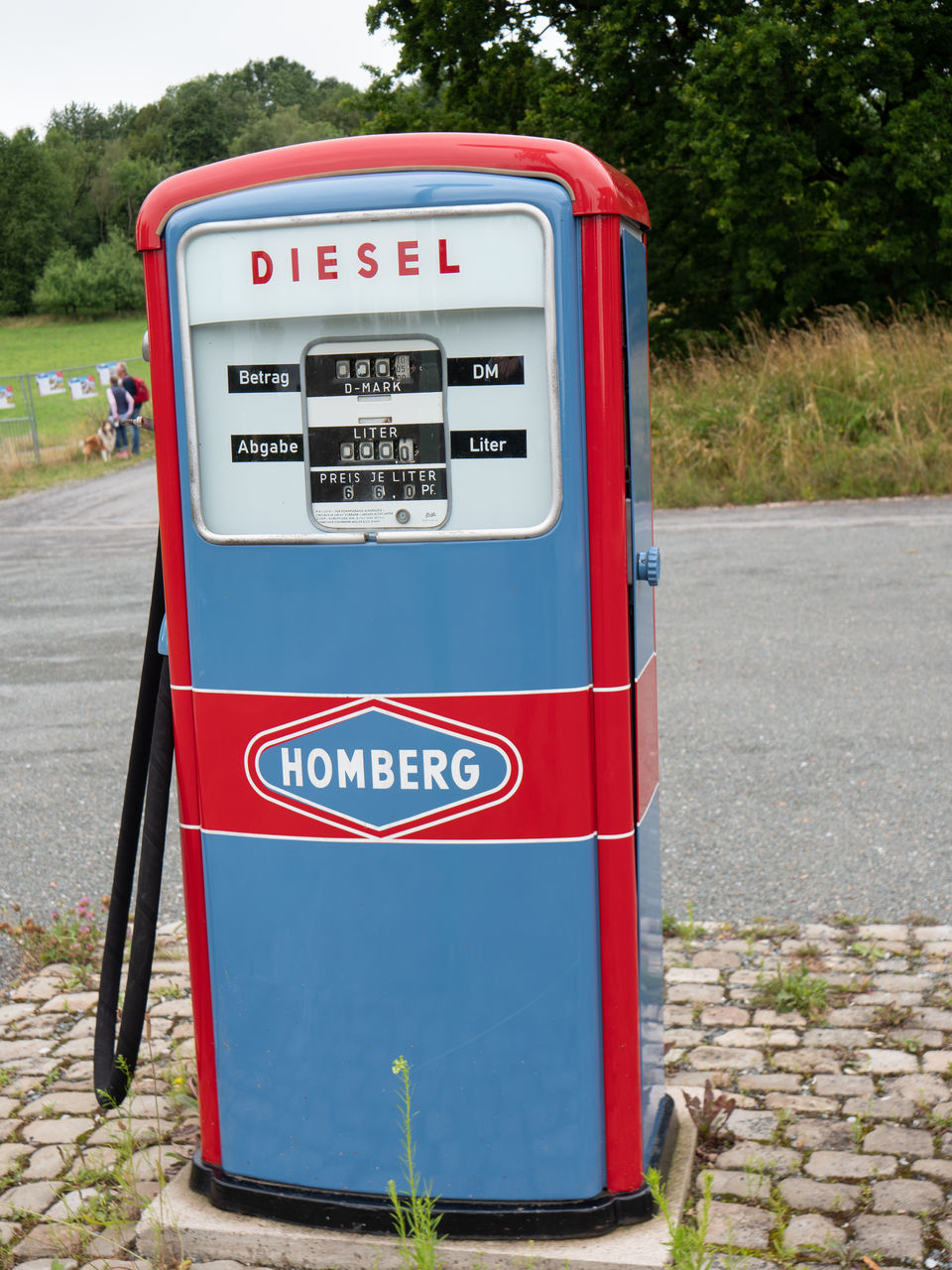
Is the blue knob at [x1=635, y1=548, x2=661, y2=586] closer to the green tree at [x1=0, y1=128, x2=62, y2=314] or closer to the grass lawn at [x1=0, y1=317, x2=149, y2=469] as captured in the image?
the grass lawn at [x1=0, y1=317, x2=149, y2=469]

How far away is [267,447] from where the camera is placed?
2.32 metres

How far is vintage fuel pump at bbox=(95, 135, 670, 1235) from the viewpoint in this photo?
2186mm

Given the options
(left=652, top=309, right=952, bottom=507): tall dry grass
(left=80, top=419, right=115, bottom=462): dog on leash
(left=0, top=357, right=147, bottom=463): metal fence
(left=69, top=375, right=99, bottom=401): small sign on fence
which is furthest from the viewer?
(left=69, top=375, right=99, bottom=401): small sign on fence

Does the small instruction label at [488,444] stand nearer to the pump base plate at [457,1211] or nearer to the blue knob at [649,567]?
the blue knob at [649,567]

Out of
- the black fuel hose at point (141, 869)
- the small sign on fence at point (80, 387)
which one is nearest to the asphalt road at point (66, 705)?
the black fuel hose at point (141, 869)

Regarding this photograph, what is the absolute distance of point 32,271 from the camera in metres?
74.9

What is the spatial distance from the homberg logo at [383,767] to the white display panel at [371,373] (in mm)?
345

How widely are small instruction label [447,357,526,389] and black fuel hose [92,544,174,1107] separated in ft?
2.51

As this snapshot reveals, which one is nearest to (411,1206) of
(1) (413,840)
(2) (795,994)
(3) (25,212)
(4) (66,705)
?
(1) (413,840)

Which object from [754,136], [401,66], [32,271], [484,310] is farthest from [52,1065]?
[32,271]

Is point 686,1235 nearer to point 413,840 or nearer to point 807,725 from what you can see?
point 413,840

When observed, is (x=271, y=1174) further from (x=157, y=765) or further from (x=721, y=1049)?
(x=721, y=1049)

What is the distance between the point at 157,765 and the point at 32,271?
262 ft

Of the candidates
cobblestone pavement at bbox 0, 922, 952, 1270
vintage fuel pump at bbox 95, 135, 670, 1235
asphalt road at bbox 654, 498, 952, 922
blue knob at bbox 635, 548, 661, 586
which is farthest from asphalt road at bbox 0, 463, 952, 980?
blue knob at bbox 635, 548, 661, 586
